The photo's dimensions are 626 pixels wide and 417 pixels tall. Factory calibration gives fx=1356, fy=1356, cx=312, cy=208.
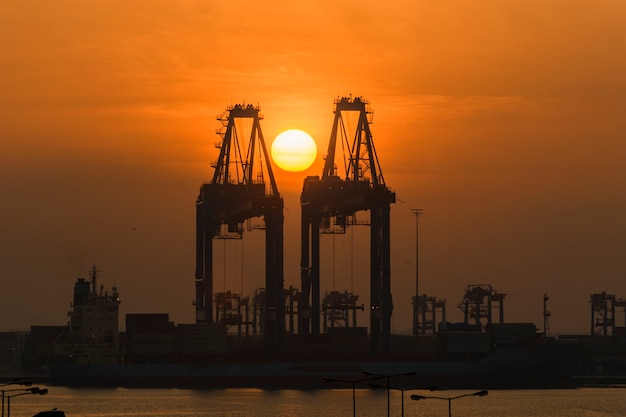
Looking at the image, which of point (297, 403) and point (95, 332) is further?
point (95, 332)

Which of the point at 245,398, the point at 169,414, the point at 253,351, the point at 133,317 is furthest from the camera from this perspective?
the point at 253,351

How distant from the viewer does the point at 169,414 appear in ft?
383

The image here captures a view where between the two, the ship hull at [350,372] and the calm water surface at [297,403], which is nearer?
the calm water surface at [297,403]

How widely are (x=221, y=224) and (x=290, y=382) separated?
1899 cm

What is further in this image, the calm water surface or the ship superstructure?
the ship superstructure

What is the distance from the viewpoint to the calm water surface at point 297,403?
12038cm

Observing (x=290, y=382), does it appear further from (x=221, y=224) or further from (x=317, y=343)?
(x=221, y=224)

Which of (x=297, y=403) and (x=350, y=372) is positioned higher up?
(x=350, y=372)

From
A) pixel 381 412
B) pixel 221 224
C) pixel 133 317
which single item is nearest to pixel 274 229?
pixel 221 224

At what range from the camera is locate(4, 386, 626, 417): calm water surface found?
120375mm

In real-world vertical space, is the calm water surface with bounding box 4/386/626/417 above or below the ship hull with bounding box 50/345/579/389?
below

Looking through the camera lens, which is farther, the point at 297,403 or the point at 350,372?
the point at 350,372

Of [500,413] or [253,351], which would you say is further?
[253,351]

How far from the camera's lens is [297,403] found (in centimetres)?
12950
